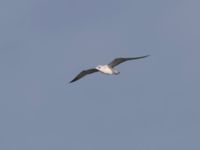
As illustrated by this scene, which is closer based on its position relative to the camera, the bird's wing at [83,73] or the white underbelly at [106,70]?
the white underbelly at [106,70]

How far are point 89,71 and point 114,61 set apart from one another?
4115mm

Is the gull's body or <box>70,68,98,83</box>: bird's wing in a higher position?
<box>70,68,98,83</box>: bird's wing

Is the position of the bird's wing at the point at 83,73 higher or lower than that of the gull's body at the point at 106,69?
higher

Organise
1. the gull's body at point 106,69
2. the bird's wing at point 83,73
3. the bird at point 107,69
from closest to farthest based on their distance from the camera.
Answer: the gull's body at point 106,69 → the bird at point 107,69 → the bird's wing at point 83,73

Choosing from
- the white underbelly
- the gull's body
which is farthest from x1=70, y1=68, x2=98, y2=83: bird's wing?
the white underbelly

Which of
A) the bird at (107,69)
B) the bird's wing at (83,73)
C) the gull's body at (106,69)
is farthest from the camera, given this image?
the bird's wing at (83,73)

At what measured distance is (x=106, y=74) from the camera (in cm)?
8125


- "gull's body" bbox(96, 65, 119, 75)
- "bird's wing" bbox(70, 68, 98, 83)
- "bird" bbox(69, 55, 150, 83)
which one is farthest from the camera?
"bird's wing" bbox(70, 68, 98, 83)

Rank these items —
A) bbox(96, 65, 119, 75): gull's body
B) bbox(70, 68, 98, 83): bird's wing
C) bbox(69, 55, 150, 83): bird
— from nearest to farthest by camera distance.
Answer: bbox(96, 65, 119, 75): gull's body → bbox(69, 55, 150, 83): bird → bbox(70, 68, 98, 83): bird's wing

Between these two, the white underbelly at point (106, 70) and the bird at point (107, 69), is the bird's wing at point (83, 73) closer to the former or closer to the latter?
the bird at point (107, 69)

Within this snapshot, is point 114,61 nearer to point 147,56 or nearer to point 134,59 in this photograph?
point 134,59

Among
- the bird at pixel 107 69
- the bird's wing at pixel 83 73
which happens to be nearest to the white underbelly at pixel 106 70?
the bird at pixel 107 69

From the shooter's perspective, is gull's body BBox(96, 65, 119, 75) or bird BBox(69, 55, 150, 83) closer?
gull's body BBox(96, 65, 119, 75)

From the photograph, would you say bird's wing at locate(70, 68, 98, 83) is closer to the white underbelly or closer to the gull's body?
the gull's body
